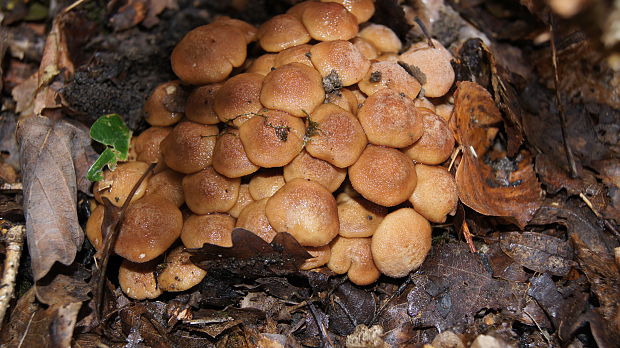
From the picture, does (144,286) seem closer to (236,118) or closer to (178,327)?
(178,327)

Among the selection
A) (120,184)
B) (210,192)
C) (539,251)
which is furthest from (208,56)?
(539,251)

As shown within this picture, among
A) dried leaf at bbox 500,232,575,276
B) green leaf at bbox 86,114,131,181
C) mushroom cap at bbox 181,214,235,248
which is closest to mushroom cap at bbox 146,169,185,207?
Result: mushroom cap at bbox 181,214,235,248

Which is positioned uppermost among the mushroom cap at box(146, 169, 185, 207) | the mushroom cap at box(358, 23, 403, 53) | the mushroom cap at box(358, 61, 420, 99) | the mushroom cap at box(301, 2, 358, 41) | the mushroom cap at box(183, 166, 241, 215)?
the mushroom cap at box(301, 2, 358, 41)

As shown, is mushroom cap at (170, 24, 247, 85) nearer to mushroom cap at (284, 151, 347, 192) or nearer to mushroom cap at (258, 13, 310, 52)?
mushroom cap at (258, 13, 310, 52)

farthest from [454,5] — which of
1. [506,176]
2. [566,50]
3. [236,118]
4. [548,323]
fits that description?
[548,323]

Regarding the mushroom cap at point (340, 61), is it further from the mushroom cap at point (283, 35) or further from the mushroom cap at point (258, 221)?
the mushroom cap at point (258, 221)

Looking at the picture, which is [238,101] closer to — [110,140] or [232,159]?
[232,159]
